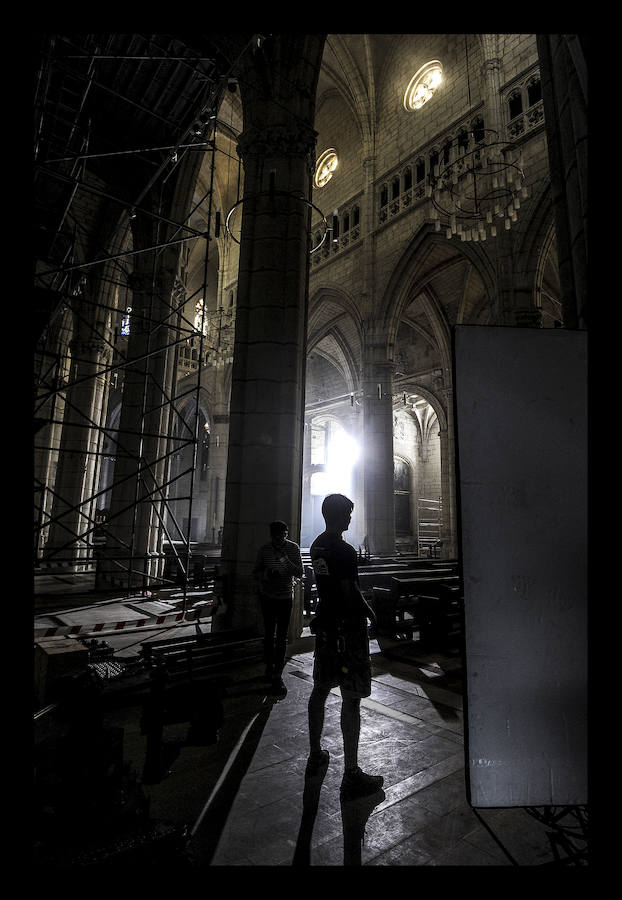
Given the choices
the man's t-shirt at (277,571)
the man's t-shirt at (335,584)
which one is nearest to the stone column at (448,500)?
the man's t-shirt at (277,571)

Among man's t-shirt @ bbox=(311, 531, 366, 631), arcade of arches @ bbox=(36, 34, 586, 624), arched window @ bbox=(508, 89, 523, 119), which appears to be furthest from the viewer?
arched window @ bbox=(508, 89, 523, 119)

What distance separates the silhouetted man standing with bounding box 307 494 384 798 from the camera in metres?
2.58

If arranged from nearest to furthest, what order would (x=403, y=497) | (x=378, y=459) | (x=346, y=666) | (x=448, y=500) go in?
(x=346, y=666) → (x=378, y=459) → (x=448, y=500) → (x=403, y=497)

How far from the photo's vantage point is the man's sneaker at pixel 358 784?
8.13 feet

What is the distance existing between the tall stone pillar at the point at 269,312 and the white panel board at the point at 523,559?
4.49m

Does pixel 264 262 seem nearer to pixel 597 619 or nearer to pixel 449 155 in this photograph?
pixel 597 619

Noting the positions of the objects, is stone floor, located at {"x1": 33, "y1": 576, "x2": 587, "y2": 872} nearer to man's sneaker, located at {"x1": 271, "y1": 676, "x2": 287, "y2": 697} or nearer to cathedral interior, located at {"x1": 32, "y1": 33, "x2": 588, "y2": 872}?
cathedral interior, located at {"x1": 32, "y1": 33, "x2": 588, "y2": 872}

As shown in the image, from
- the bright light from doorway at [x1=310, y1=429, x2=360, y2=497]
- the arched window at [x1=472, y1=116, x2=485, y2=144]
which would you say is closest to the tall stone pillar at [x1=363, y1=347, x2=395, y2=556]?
the arched window at [x1=472, y1=116, x2=485, y2=144]

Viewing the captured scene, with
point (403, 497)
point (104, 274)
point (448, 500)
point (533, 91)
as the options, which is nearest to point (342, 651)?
point (104, 274)

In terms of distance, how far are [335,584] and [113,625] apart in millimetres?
4599

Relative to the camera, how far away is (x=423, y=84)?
1498 cm

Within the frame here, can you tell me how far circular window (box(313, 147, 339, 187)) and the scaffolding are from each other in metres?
7.74

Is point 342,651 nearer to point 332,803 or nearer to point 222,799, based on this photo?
point 332,803

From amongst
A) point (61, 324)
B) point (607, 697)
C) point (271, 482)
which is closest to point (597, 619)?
point (607, 697)
